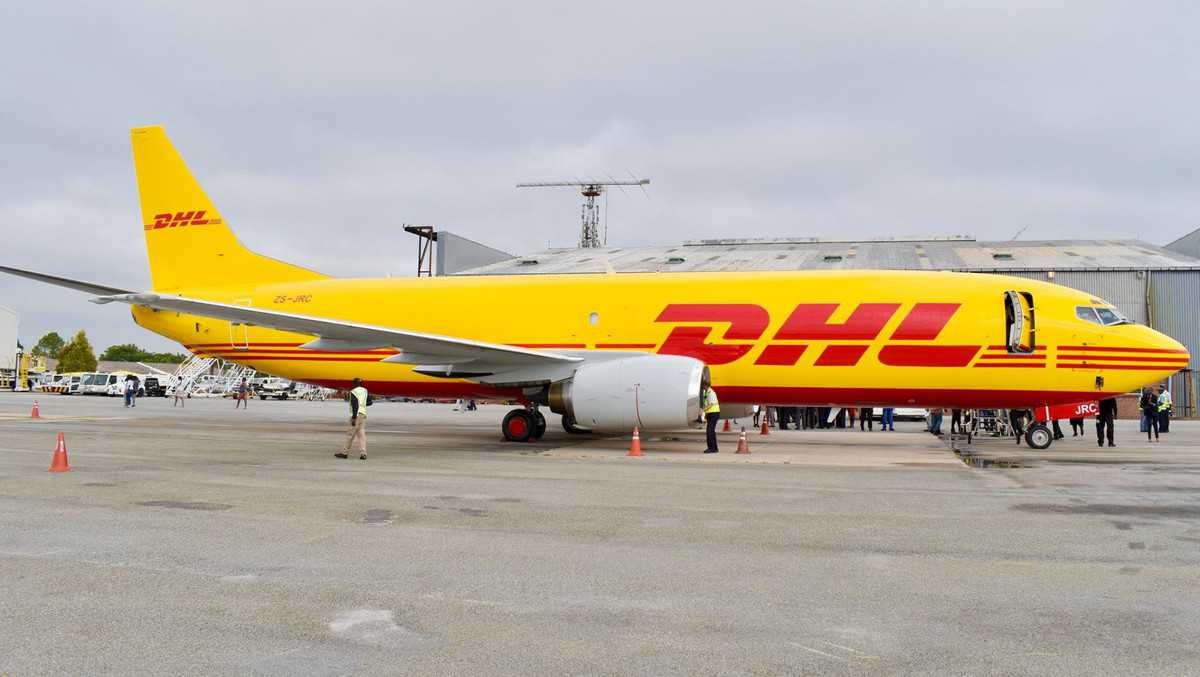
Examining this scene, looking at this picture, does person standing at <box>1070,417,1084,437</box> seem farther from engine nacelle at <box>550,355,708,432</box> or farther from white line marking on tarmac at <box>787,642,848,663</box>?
white line marking on tarmac at <box>787,642,848,663</box>

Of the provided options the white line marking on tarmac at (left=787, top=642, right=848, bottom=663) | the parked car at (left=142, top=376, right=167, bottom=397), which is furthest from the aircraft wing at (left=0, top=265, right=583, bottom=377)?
the parked car at (left=142, top=376, right=167, bottom=397)

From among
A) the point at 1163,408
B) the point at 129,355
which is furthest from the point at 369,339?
the point at 129,355

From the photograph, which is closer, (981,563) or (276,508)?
(981,563)

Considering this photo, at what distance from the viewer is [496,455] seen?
54.4 feet

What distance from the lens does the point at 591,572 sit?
22.0 ft

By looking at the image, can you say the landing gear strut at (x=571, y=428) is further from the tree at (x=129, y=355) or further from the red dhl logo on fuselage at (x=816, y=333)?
the tree at (x=129, y=355)

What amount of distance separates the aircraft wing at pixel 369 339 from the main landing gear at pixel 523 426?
1407 mm

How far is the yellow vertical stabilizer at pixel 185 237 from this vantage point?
2400 centimetres

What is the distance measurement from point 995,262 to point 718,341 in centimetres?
2911

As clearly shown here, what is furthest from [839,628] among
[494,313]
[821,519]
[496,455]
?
[494,313]

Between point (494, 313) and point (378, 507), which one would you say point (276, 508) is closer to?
point (378, 507)

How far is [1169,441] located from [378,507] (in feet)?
76.2

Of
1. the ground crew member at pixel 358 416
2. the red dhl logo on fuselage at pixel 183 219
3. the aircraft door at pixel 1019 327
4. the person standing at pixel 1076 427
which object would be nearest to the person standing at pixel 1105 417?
the person standing at pixel 1076 427

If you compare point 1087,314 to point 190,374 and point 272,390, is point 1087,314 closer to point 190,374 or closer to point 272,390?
point 190,374
